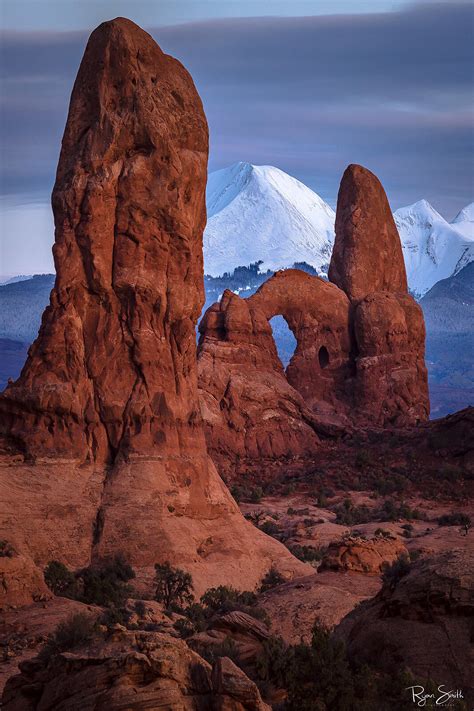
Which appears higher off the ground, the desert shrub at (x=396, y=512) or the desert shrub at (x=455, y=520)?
the desert shrub at (x=396, y=512)

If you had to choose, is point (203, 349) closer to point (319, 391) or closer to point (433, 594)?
point (319, 391)

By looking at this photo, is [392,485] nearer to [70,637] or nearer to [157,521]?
[157,521]

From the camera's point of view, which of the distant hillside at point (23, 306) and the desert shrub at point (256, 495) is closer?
the desert shrub at point (256, 495)

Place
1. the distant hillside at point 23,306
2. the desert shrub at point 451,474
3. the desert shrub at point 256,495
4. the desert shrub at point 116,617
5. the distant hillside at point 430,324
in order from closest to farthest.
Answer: the desert shrub at point 116,617 < the desert shrub at point 256,495 < the desert shrub at point 451,474 < the distant hillside at point 430,324 < the distant hillside at point 23,306

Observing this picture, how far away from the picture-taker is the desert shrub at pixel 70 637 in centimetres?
1425

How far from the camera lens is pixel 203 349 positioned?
51625 mm

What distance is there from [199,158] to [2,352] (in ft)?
260

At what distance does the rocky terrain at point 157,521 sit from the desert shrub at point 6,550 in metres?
0.06

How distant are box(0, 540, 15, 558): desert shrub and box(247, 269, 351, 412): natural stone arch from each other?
117ft

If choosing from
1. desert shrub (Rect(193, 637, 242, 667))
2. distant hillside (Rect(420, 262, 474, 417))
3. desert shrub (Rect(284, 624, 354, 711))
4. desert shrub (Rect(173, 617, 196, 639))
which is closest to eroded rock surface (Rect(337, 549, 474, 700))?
desert shrub (Rect(284, 624, 354, 711))

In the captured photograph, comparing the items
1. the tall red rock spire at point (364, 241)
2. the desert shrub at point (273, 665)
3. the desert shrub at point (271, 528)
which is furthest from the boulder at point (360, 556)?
the tall red rock spire at point (364, 241)

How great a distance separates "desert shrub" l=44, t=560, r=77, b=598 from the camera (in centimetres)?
2221

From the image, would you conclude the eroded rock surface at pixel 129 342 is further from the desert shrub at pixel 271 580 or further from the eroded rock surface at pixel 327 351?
the eroded rock surface at pixel 327 351

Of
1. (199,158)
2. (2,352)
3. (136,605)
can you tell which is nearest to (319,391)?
(199,158)
